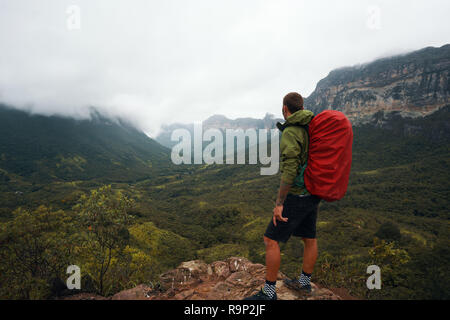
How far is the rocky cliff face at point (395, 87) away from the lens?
338ft

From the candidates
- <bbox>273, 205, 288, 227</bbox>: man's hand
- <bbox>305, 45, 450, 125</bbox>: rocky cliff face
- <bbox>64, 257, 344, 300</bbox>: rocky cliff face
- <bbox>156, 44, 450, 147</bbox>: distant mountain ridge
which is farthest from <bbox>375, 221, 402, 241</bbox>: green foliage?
<bbox>305, 45, 450, 125</bbox>: rocky cliff face

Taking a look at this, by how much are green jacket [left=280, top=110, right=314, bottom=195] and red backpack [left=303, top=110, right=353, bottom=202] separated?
0.14 m

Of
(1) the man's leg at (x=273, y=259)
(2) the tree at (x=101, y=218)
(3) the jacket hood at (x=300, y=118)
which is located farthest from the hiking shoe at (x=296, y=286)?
(2) the tree at (x=101, y=218)

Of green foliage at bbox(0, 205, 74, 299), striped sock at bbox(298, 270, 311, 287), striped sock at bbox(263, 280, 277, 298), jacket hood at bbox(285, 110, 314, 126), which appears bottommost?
green foliage at bbox(0, 205, 74, 299)

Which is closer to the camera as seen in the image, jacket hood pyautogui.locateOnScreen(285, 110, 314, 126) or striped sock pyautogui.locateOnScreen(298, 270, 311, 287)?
jacket hood pyautogui.locateOnScreen(285, 110, 314, 126)

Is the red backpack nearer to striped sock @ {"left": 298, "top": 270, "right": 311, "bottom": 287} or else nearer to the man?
the man

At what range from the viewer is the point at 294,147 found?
3043 millimetres

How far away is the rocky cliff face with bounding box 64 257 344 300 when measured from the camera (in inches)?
164

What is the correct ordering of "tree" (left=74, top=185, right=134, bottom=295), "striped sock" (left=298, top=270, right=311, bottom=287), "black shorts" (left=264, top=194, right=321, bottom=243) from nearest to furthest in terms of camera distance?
"black shorts" (left=264, top=194, right=321, bottom=243), "striped sock" (left=298, top=270, right=311, bottom=287), "tree" (left=74, top=185, right=134, bottom=295)

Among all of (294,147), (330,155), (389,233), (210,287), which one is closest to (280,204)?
(294,147)

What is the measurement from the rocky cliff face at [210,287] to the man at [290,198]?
103 centimetres

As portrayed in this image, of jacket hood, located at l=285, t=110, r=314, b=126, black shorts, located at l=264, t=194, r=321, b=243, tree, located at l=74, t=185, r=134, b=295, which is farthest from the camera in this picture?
tree, located at l=74, t=185, r=134, b=295

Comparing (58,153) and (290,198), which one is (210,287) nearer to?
(290,198)

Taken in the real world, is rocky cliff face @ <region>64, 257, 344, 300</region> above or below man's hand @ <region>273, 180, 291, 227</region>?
below
